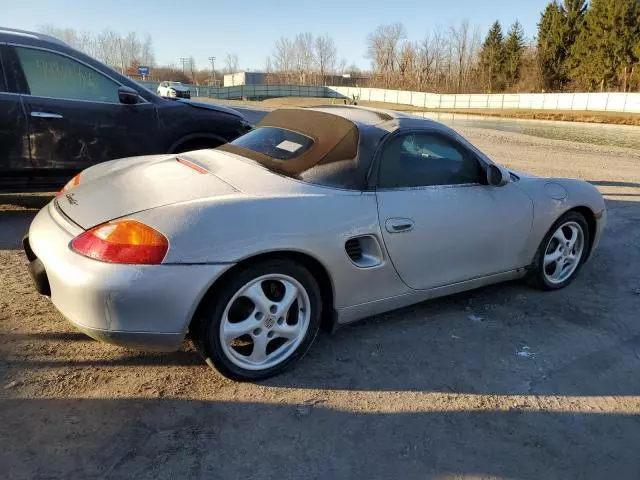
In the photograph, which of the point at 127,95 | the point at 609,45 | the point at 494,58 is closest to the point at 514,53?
the point at 494,58

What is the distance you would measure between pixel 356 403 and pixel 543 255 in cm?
229

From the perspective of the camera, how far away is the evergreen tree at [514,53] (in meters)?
69.9

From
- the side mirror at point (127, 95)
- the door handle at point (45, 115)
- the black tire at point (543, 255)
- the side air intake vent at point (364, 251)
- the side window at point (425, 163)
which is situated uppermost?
the side mirror at point (127, 95)

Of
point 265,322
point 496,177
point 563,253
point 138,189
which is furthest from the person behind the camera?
point 563,253

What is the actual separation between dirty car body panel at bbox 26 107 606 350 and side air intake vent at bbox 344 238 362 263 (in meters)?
0.02

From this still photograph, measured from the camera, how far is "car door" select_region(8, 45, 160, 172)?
5.23 meters

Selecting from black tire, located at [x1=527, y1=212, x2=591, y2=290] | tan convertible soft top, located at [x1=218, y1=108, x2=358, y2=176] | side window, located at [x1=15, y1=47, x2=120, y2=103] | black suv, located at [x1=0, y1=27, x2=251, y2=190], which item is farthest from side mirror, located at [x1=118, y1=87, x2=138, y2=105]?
black tire, located at [x1=527, y1=212, x2=591, y2=290]

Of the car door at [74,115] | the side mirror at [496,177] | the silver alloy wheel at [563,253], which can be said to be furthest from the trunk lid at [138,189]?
the silver alloy wheel at [563,253]

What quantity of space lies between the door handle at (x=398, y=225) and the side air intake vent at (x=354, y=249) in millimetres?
220

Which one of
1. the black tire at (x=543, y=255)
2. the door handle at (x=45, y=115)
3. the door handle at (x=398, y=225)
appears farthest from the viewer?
the door handle at (x=45, y=115)

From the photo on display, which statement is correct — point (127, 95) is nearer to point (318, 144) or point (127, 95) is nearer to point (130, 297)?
point (318, 144)

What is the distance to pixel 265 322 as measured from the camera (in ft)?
9.36

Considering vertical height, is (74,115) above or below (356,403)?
above

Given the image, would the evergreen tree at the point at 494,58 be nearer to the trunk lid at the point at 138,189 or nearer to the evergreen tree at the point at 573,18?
the evergreen tree at the point at 573,18
